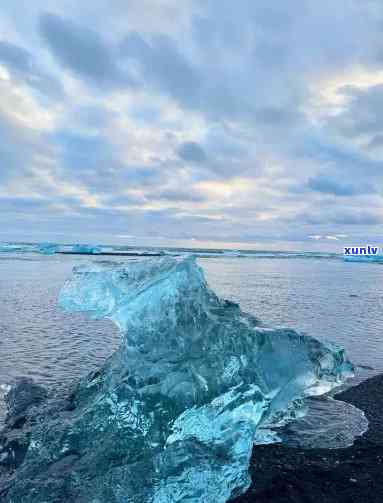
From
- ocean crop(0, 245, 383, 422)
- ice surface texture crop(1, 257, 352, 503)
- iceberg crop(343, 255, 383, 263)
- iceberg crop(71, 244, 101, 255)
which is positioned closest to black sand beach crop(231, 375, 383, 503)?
ice surface texture crop(1, 257, 352, 503)

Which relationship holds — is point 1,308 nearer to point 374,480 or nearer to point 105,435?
point 105,435

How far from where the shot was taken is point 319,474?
614 cm

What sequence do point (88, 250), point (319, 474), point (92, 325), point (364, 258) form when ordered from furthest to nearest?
point (364, 258) < point (88, 250) < point (92, 325) < point (319, 474)

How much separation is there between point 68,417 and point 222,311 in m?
3.15

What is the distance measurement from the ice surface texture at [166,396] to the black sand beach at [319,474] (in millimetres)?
529

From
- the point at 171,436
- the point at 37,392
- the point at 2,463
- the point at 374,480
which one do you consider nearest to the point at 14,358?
the point at 37,392

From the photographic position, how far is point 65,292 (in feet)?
22.3

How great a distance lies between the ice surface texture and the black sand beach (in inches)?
20.8

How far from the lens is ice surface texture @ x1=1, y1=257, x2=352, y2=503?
5348mm

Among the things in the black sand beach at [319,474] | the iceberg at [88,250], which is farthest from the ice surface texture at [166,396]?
the iceberg at [88,250]

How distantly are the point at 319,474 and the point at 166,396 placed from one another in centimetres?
273

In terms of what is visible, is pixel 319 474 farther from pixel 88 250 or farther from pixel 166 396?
pixel 88 250

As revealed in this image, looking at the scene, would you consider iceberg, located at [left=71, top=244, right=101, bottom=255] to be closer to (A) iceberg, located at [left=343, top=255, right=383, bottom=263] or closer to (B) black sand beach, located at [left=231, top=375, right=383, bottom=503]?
(A) iceberg, located at [left=343, top=255, right=383, bottom=263]

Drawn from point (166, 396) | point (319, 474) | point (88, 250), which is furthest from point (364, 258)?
point (166, 396)
